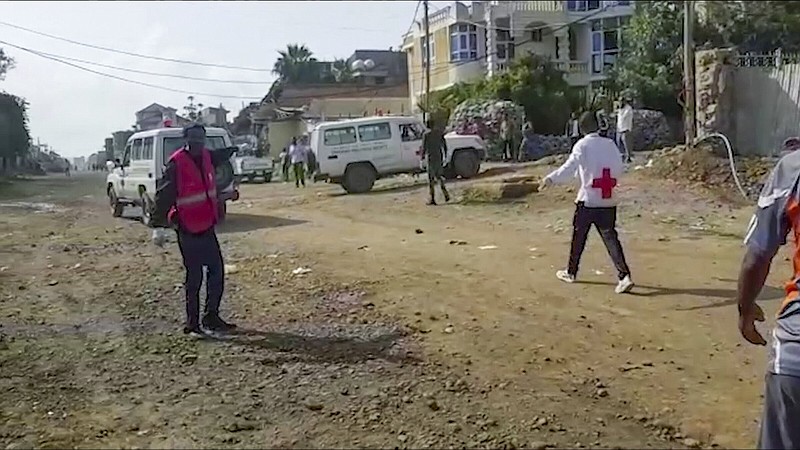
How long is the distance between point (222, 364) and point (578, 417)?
7.86 feet

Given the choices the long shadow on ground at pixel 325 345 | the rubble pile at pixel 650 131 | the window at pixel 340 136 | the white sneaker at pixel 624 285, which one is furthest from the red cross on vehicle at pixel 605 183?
the rubble pile at pixel 650 131

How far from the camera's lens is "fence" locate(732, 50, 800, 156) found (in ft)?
54.8

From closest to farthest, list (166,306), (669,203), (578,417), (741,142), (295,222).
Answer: (578,417)
(166,306)
(669,203)
(295,222)
(741,142)

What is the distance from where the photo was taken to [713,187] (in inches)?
602

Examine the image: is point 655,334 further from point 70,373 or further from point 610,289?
point 70,373

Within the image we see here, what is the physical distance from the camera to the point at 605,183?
26.7 ft

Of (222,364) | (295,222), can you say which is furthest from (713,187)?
(222,364)

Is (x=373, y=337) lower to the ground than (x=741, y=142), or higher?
lower

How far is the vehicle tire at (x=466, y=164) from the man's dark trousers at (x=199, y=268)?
15564 mm

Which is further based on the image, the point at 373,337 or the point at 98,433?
the point at 373,337

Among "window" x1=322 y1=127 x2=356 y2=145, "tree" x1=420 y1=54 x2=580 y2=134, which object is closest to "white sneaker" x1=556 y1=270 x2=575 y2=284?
"window" x1=322 y1=127 x2=356 y2=145

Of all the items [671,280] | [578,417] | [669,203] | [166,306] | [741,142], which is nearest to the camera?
[578,417]

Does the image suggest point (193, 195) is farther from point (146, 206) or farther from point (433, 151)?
point (433, 151)

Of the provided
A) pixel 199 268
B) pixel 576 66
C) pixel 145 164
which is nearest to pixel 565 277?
pixel 199 268
